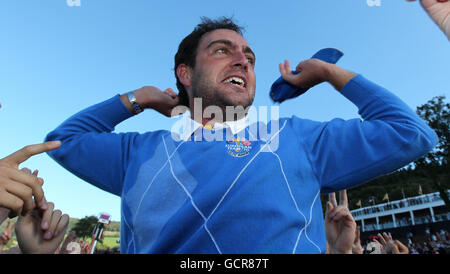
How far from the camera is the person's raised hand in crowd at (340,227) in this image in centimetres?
253

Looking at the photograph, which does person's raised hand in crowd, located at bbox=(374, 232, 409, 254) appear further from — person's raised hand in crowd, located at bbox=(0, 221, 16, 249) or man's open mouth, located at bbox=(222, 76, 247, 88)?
person's raised hand in crowd, located at bbox=(0, 221, 16, 249)

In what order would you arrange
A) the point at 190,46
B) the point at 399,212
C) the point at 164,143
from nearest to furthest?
the point at 164,143 < the point at 190,46 < the point at 399,212

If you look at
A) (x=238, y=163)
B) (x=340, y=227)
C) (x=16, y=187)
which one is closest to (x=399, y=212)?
(x=340, y=227)

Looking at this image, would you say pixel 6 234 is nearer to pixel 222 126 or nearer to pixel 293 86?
pixel 222 126

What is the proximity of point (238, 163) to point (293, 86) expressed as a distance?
0.80 meters

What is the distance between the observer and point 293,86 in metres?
2.04

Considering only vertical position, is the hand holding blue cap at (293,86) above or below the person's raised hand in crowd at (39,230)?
above

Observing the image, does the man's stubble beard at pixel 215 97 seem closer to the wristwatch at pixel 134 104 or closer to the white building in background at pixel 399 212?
the wristwatch at pixel 134 104

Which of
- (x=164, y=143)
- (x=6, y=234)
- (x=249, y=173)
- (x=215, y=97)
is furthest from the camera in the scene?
(x=6, y=234)

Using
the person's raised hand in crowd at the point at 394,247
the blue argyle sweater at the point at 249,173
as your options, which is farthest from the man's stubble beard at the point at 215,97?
the person's raised hand in crowd at the point at 394,247

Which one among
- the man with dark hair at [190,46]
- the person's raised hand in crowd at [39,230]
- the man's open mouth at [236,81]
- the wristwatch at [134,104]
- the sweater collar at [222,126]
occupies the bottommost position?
the person's raised hand in crowd at [39,230]

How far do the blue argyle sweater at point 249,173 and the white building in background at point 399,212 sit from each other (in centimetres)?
5012

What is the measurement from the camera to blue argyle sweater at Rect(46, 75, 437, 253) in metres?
1.42

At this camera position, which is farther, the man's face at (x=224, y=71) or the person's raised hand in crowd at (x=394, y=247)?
the person's raised hand in crowd at (x=394, y=247)
